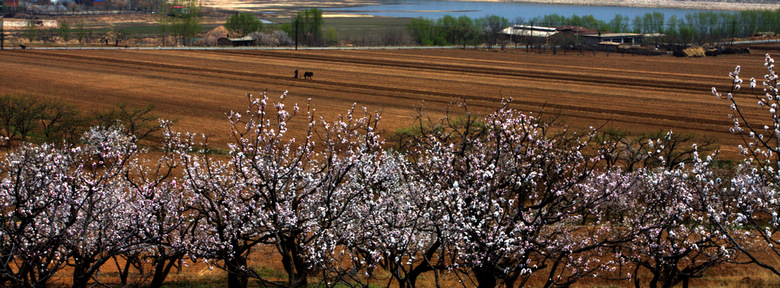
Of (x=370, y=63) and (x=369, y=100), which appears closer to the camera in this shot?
(x=369, y=100)

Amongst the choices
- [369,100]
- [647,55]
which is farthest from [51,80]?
[647,55]

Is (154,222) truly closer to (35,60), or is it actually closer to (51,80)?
(51,80)

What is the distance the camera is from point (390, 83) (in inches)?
2904

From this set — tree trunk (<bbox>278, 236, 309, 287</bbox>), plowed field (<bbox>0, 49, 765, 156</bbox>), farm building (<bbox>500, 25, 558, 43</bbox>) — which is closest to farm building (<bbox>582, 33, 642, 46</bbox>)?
farm building (<bbox>500, 25, 558, 43</bbox>)

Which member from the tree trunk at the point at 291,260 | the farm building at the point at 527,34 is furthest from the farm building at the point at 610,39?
the tree trunk at the point at 291,260

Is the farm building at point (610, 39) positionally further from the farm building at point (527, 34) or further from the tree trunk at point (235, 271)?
the tree trunk at point (235, 271)

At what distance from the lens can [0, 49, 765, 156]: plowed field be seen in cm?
5553

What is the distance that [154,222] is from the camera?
1764cm

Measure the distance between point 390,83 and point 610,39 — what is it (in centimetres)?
8319

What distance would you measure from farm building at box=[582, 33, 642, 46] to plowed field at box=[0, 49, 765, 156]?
2786 centimetres

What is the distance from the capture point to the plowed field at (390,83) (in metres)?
55.5

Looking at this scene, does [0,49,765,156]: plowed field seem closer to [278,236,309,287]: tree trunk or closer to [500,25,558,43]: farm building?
[278,236,309,287]: tree trunk

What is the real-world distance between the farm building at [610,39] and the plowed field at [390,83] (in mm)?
27862

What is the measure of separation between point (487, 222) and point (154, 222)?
8.51 metres
